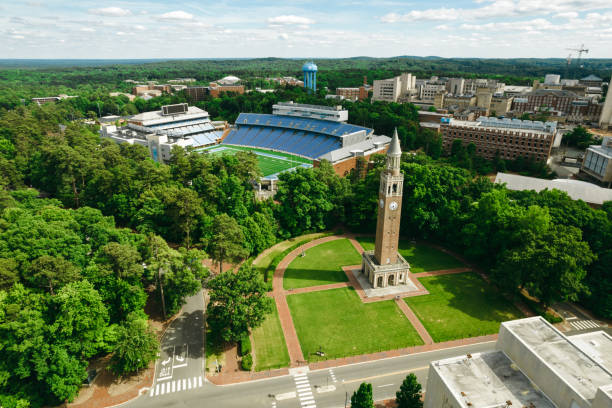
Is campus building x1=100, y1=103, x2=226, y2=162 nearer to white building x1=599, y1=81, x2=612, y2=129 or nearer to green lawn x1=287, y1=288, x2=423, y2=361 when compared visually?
green lawn x1=287, y1=288, x2=423, y2=361

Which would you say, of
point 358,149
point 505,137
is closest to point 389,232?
point 358,149

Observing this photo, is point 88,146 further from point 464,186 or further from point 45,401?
point 464,186

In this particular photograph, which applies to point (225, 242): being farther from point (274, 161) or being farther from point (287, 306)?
point (274, 161)

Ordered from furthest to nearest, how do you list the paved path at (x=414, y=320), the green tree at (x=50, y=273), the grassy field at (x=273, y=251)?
the grassy field at (x=273, y=251)
the paved path at (x=414, y=320)
the green tree at (x=50, y=273)

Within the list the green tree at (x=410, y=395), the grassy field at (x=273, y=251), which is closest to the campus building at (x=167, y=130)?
the grassy field at (x=273, y=251)

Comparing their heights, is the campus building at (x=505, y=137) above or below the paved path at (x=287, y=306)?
above

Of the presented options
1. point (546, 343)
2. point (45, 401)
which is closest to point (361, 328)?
point (546, 343)

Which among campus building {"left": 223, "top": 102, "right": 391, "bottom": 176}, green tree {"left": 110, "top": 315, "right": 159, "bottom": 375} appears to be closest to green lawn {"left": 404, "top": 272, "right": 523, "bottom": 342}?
green tree {"left": 110, "top": 315, "right": 159, "bottom": 375}

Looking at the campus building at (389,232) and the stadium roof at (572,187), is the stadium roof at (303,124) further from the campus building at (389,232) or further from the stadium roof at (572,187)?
the campus building at (389,232)
